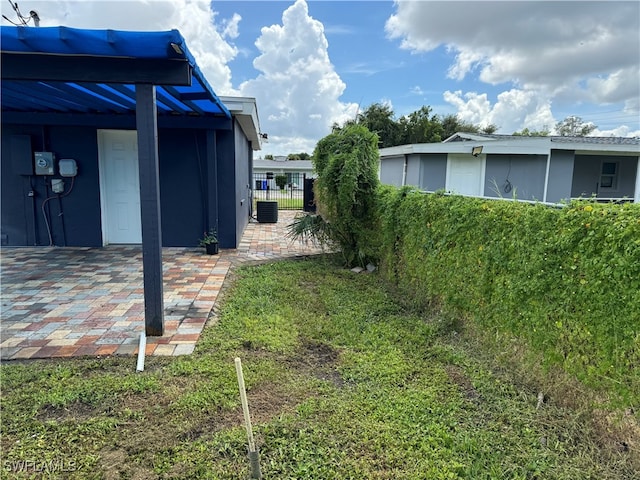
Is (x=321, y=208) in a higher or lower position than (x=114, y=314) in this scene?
higher

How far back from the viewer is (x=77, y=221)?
7180 millimetres

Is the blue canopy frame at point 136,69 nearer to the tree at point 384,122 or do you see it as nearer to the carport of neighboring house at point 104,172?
the carport of neighboring house at point 104,172

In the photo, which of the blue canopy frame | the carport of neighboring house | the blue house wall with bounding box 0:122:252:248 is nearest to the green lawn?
the blue canopy frame

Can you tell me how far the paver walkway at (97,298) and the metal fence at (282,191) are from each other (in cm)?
693

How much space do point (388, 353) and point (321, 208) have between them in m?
4.00

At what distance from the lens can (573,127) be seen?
38969mm

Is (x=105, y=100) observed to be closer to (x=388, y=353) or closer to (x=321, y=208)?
(x=321, y=208)

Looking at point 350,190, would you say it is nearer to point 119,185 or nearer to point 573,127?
point 119,185

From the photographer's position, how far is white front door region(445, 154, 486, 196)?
1327 centimetres

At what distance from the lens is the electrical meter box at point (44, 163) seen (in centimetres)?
684

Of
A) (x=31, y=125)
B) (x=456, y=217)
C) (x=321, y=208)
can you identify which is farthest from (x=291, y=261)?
(x=31, y=125)

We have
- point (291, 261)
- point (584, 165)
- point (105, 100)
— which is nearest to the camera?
point (105, 100)

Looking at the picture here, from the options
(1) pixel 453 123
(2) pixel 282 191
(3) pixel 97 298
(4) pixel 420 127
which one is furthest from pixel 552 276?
(1) pixel 453 123

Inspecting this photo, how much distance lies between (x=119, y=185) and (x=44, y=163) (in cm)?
125
